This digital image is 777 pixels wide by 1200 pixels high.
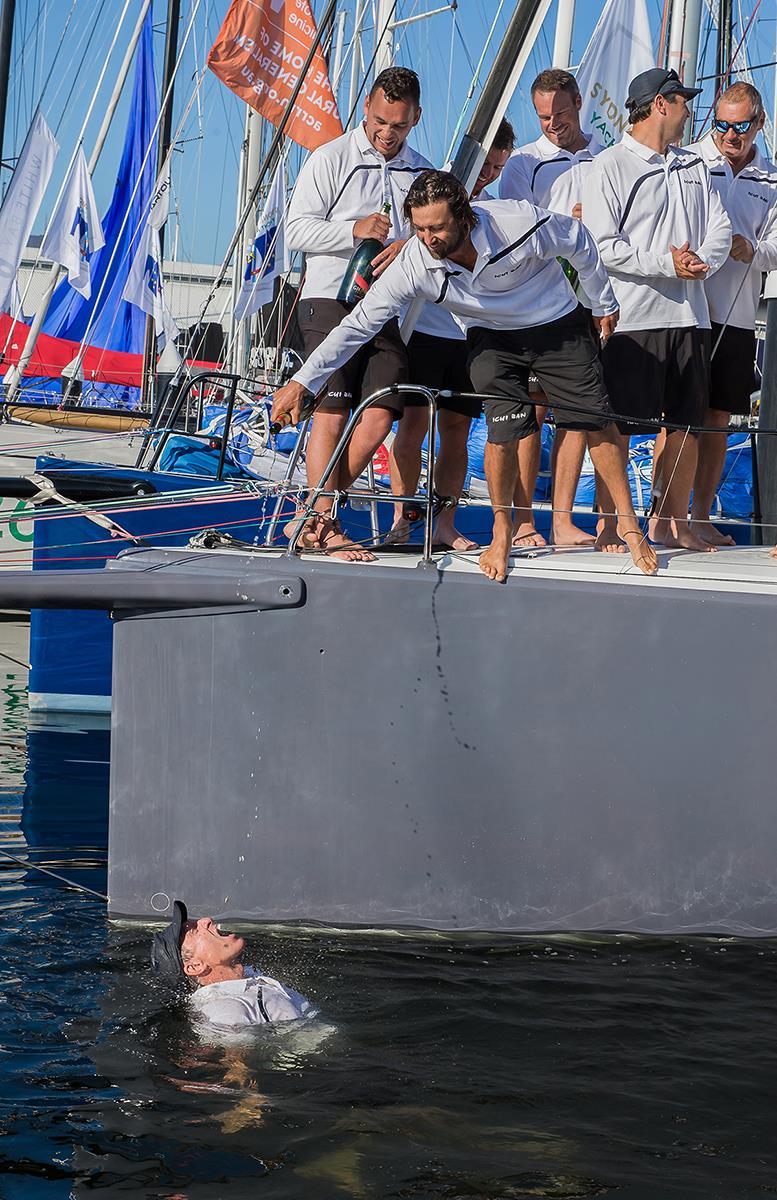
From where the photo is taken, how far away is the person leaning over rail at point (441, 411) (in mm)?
5812

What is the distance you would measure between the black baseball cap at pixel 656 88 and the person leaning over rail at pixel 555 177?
406 millimetres

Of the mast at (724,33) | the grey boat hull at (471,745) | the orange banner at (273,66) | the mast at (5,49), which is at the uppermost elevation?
the mast at (724,33)

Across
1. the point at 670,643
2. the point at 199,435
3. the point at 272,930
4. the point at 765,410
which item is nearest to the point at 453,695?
the point at 670,643

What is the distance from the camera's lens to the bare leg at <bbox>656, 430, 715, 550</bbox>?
18.5 feet

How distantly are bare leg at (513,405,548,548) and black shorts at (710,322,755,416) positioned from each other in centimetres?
82

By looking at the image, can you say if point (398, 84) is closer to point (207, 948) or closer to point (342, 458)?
point (342, 458)

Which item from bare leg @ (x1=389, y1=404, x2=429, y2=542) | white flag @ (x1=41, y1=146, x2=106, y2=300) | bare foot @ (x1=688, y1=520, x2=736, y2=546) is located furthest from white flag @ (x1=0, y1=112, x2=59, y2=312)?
bare foot @ (x1=688, y1=520, x2=736, y2=546)

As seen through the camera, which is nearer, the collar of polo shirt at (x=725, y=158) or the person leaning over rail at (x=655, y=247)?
the person leaning over rail at (x=655, y=247)

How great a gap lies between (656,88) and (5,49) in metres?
15.4

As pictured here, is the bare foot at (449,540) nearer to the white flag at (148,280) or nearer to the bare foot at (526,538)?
the bare foot at (526,538)

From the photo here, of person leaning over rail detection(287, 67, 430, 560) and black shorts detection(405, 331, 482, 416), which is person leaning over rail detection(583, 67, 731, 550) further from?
person leaning over rail detection(287, 67, 430, 560)

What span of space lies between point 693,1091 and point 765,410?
309 cm

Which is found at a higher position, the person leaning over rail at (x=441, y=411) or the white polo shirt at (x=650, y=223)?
the white polo shirt at (x=650, y=223)

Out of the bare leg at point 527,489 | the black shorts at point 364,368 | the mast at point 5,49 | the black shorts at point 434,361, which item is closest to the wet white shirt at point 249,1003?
the bare leg at point 527,489
